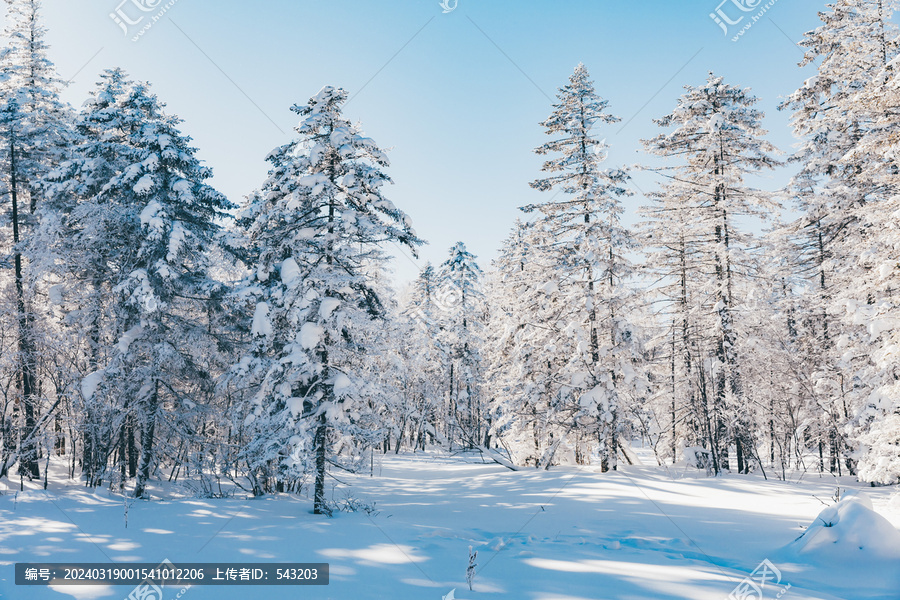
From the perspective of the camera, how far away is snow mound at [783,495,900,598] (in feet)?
19.7

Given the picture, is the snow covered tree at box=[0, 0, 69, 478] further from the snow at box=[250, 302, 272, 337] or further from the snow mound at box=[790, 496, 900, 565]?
the snow mound at box=[790, 496, 900, 565]

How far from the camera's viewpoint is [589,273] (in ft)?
55.2

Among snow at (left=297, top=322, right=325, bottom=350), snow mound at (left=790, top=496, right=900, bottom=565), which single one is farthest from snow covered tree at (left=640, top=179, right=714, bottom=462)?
snow at (left=297, top=322, right=325, bottom=350)

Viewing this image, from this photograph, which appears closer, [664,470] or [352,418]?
[352,418]

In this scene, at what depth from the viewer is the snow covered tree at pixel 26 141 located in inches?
599

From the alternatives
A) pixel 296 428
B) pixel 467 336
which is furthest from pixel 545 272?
pixel 467 336

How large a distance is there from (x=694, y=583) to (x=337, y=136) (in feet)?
35.0

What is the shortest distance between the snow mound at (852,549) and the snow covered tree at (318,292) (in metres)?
8.48

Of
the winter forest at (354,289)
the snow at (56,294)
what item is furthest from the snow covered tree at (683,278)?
the snow at (56,294)

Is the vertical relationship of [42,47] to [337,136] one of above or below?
above

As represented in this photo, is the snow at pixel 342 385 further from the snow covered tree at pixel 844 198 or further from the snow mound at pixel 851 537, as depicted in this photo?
the snow covered tree at pixel 844 198

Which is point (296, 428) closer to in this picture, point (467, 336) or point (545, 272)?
point (545, 272)

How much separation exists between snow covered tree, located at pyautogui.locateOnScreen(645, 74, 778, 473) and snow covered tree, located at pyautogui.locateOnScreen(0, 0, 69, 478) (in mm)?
22650

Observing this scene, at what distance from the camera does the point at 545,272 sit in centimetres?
1795
